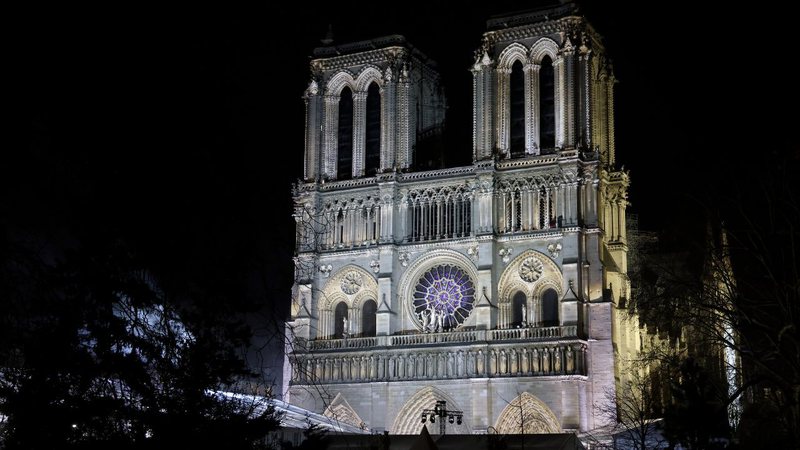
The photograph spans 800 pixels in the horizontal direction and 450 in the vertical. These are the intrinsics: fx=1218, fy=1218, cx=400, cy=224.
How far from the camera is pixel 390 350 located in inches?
2179

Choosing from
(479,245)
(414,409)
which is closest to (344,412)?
(414,409)

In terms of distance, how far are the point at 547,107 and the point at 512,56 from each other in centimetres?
293

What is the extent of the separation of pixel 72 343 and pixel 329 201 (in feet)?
146

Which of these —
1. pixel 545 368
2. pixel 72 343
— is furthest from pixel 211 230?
pixel 545 368

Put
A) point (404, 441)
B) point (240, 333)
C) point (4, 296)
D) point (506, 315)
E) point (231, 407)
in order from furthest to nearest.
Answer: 1. point (506, 315)
2. point (404, 441)
3. point (231, 407)
4. point (240, 333)
5. point (4, 296)

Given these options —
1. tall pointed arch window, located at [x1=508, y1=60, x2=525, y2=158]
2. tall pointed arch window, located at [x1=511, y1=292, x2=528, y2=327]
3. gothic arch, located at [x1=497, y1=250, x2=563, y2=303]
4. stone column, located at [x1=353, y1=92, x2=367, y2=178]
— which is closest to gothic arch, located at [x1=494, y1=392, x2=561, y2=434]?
Answer: tall pointed arch window, located at [x1=511, y1=292, x2=528, y2=327]

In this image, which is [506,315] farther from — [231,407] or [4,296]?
[4,296]

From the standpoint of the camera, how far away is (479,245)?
5475 cm

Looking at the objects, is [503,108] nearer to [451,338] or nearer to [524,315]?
[524,315]

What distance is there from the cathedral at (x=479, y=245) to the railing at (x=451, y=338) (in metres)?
0.07

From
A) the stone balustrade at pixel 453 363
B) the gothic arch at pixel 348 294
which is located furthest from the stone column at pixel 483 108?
the stone balustrade at pixel 453 363

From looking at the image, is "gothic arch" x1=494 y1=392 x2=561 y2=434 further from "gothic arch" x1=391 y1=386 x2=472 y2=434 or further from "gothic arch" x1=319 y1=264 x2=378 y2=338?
"gothic arch" x1=319 y1=264 x2=378 y2=338

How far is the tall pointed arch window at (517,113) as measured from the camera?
56.0 m

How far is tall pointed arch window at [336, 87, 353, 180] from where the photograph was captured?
59719 mm
